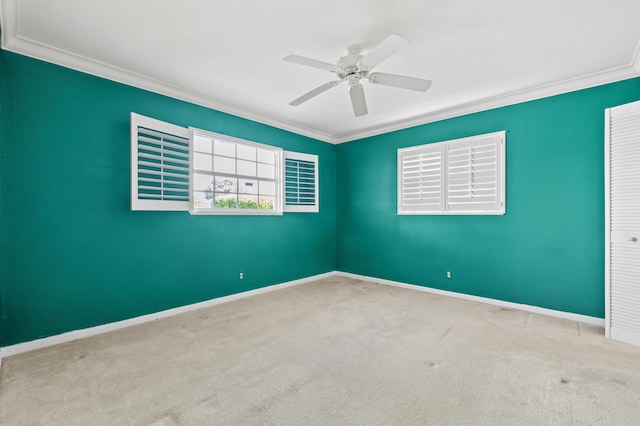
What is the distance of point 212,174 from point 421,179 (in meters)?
3.08

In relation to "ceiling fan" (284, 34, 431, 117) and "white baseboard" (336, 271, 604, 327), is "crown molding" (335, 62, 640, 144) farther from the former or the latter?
"white baseboard" (336, 271, 604, 327)

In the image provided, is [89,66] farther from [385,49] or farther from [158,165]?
[385,49]

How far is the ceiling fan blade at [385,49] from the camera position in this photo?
1.94 metres

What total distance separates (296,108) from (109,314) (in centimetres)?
330

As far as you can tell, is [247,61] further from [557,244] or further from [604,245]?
[604,245]

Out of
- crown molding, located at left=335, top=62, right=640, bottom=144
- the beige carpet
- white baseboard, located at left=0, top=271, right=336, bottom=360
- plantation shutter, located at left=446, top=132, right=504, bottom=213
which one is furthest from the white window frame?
plantation shutter, located at left=446, top=132, right=504, bottom=213

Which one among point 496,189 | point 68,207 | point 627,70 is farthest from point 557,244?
→ point 68,207

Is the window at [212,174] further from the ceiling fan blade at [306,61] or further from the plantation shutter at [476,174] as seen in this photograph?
the plantation shutter at [476,174]

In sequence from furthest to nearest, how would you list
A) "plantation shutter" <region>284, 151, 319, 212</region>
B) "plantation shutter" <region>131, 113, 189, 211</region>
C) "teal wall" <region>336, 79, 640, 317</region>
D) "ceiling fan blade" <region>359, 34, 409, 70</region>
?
"plantation shutter" <region>284, 151, 319, 212</region>, "teal wall" <region>336, 79, 640, 317</region>, "plantation shutter" <region>131, 113, 189, 211</region>, "ceiling fan blade" <region>359, 34, 409, 70</region>

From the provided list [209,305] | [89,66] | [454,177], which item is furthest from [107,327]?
[454,177]

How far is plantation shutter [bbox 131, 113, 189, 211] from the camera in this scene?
2.87 m

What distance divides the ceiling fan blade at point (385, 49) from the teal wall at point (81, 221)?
93.0 inches

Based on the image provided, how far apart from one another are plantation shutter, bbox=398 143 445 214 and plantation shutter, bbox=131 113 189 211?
3.21m

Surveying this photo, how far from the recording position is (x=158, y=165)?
10.00 ft
